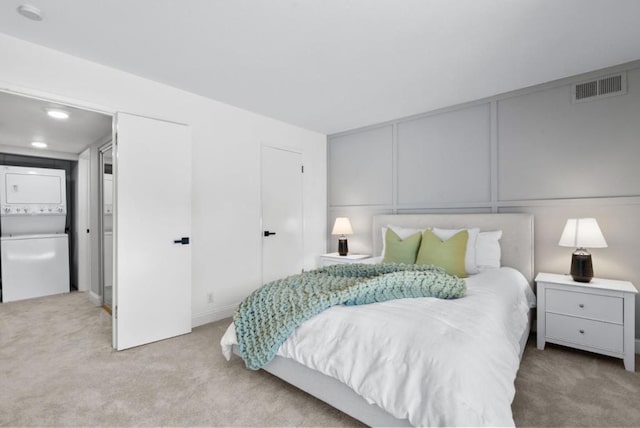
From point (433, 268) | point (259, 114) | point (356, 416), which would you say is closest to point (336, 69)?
point (259, 114)

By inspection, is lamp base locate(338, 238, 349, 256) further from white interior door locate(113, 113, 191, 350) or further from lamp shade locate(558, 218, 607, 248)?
lamp shade locate(558, 218, 607, 248)

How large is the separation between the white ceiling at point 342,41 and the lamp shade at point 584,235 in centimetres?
137

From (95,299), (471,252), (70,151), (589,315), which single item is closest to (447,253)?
(471,252)

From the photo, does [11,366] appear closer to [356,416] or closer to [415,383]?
[356,416]

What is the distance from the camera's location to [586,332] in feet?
8.35

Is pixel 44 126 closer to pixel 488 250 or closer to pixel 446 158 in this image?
pixel 446 158

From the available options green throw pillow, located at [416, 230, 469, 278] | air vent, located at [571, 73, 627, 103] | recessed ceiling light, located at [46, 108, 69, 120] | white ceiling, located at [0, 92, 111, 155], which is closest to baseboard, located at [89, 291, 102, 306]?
white ceiling, located at [0, 92, 111, 155]

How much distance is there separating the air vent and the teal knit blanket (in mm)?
2255

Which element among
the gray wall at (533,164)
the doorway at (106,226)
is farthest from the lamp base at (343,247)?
the doorway at (106,226)

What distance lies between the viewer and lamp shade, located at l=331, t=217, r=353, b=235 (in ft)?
14.6

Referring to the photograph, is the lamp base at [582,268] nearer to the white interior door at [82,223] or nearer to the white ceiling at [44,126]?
the white ceiling at [44,126]

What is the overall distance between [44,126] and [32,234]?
2026mm

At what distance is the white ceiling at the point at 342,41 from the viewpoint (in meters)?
2.01

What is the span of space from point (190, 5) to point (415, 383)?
Answer: 247 centimetres
